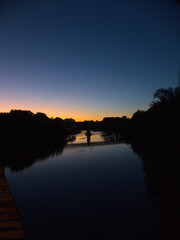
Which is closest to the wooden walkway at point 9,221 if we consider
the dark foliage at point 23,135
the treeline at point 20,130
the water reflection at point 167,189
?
the water reflection at point 167,189

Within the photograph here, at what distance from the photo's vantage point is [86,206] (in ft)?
47.0

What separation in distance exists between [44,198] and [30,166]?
53.2 feet

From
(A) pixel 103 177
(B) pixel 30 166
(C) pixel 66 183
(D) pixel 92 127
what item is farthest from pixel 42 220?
(D) pixel 92 127

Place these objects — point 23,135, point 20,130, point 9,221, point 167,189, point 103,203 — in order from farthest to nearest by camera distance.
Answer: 1. point 23,135
2. point 20,130
3. point 167,189
4. point 103,203
5. point 9,221

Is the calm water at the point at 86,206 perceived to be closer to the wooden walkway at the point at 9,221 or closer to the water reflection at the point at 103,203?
the water reflection at the point at 103,203

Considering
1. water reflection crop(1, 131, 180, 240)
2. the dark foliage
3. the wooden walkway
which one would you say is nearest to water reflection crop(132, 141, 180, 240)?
water reflection crop(1, 131, 180, 240)

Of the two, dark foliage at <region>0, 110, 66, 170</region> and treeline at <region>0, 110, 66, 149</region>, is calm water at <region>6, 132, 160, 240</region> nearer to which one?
dark foliage at <region>0, 110, 66, 170</region>

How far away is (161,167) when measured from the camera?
25.6 m

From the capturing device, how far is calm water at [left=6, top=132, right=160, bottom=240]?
10844mm

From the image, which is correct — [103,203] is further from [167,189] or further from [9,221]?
[9,221]

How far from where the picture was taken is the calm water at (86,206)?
10844mm

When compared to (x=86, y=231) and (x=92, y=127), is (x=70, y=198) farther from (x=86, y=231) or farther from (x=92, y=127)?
(x=92, y=127)

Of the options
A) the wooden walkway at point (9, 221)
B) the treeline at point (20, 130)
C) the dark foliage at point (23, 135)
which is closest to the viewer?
the wooden walkway at point (9, 221)

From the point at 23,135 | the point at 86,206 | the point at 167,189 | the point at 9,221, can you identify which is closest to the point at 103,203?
the point at 86,206
